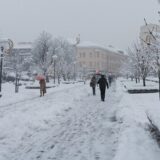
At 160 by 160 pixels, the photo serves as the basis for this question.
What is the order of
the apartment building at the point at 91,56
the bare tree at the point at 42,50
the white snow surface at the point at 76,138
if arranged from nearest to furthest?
the white snow surface at the point at 76,138
the bare tree at the point at 42,50
the apartment building at the point at 91,56

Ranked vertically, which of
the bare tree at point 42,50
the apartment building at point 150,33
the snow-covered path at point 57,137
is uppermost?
the bare tree at point 42,50

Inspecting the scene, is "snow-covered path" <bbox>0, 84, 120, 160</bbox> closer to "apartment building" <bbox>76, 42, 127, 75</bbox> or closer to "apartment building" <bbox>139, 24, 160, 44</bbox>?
"apartment building" <bbox>139, 24, 160, 44</bbox>

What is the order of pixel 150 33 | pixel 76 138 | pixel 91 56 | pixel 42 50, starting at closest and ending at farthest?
pixel 76 138 < pixel 150 33 < pixel 42 50 < pixel 91 56

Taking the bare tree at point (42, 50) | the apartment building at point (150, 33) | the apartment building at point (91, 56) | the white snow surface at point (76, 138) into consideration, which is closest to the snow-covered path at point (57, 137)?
the white snow surface at point (76, 138)

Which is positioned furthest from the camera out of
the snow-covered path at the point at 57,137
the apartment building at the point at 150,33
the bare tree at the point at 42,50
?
the bare tree at the point at 42,50

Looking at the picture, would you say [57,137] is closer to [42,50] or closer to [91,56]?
[42,50]

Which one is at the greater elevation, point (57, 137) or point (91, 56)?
point (91, 56)

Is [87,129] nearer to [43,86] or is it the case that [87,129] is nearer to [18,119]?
[18,119]

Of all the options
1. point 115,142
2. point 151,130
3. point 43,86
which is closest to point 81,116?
point 151,130

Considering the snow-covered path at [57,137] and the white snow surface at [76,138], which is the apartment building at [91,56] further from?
the white snow surface at [76,138]

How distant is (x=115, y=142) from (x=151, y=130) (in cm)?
179

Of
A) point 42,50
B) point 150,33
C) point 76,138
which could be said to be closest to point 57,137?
point 76,138

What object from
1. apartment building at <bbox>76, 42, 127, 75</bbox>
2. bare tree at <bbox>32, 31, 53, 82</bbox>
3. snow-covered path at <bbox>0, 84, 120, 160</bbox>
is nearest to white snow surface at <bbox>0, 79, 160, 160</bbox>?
snow-covered path at <bbox>0, 84, 120, 160</bbox>

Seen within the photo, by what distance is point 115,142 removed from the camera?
31.1 feet
